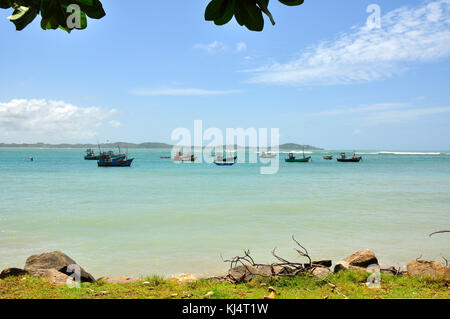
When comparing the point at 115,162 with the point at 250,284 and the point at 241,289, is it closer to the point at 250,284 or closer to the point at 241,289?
the point at 250,284

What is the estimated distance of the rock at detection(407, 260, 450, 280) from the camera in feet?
16.4

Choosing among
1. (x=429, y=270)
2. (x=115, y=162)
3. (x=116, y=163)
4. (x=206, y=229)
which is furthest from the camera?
(x=116, y=163)

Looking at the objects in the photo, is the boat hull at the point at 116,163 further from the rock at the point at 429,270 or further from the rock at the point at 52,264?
the rock at the point at 429,270

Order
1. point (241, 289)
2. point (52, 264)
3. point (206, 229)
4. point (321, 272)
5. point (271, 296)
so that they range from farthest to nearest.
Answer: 1. point (206, 229)
2. point (52, 264)
3. point (321, 272)
4. point (241, 289)
5. point (271, 296)

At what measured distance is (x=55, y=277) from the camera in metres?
5.14

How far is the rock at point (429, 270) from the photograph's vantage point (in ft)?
16.4

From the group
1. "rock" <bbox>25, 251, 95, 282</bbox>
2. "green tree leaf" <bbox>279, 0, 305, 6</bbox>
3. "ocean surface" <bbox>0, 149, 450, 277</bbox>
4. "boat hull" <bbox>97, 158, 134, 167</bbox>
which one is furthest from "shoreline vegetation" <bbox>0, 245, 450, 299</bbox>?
"boat hull" <bbox>97, 158, 134, 167</bbox>

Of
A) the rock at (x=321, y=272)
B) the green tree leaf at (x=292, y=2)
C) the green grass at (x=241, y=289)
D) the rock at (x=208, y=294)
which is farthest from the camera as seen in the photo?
the rock at (x=321, y=272)

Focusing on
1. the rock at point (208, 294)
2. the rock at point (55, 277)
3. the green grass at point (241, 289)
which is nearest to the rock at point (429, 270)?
the green grass at point (241, 289)

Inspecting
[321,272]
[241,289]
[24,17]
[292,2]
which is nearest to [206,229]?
[321,272]

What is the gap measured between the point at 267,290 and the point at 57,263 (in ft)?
12.0

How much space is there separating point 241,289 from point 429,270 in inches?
119

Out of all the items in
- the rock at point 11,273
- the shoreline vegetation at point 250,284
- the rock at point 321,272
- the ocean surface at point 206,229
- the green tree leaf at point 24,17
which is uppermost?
the green tree leaf at point 24,17
